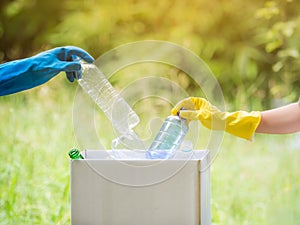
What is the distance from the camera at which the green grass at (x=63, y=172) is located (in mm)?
2752

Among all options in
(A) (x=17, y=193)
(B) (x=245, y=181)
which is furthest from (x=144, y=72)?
(A) (x=17, y=193)

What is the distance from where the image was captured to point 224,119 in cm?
168

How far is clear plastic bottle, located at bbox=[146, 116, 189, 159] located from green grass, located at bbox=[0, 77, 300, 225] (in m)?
0.90

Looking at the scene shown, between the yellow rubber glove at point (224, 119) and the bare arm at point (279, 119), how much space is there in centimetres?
3

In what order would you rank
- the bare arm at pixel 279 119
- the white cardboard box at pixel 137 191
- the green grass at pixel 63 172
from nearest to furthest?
the white cardboard box at pixel 137 191
the bare arm at pixel 279 119
the green grass at pixel 63 172

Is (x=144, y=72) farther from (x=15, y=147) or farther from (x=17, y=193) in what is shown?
(x=17, y=193)

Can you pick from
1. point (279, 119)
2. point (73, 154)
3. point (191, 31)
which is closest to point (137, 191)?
point (73, 154)

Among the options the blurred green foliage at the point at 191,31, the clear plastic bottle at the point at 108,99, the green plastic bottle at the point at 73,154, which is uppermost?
the blurred green foliage at the point at 191,31

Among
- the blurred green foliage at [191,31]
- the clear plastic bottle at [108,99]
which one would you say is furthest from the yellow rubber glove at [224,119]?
the blurred green foliage at [191,31]

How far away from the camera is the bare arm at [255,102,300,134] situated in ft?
5.69

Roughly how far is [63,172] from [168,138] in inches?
52.1

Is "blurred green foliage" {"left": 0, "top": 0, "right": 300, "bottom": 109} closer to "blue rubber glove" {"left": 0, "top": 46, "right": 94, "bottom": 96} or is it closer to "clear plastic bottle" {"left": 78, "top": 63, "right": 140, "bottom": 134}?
"clear plastic bottle" {"left": 78, "top": 63, "right": 140, "bottom": 134}

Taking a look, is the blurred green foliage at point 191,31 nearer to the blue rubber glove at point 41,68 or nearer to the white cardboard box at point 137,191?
the blue rubber glove at point 41,68

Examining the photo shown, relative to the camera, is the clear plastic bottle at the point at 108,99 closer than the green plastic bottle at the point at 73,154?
No
